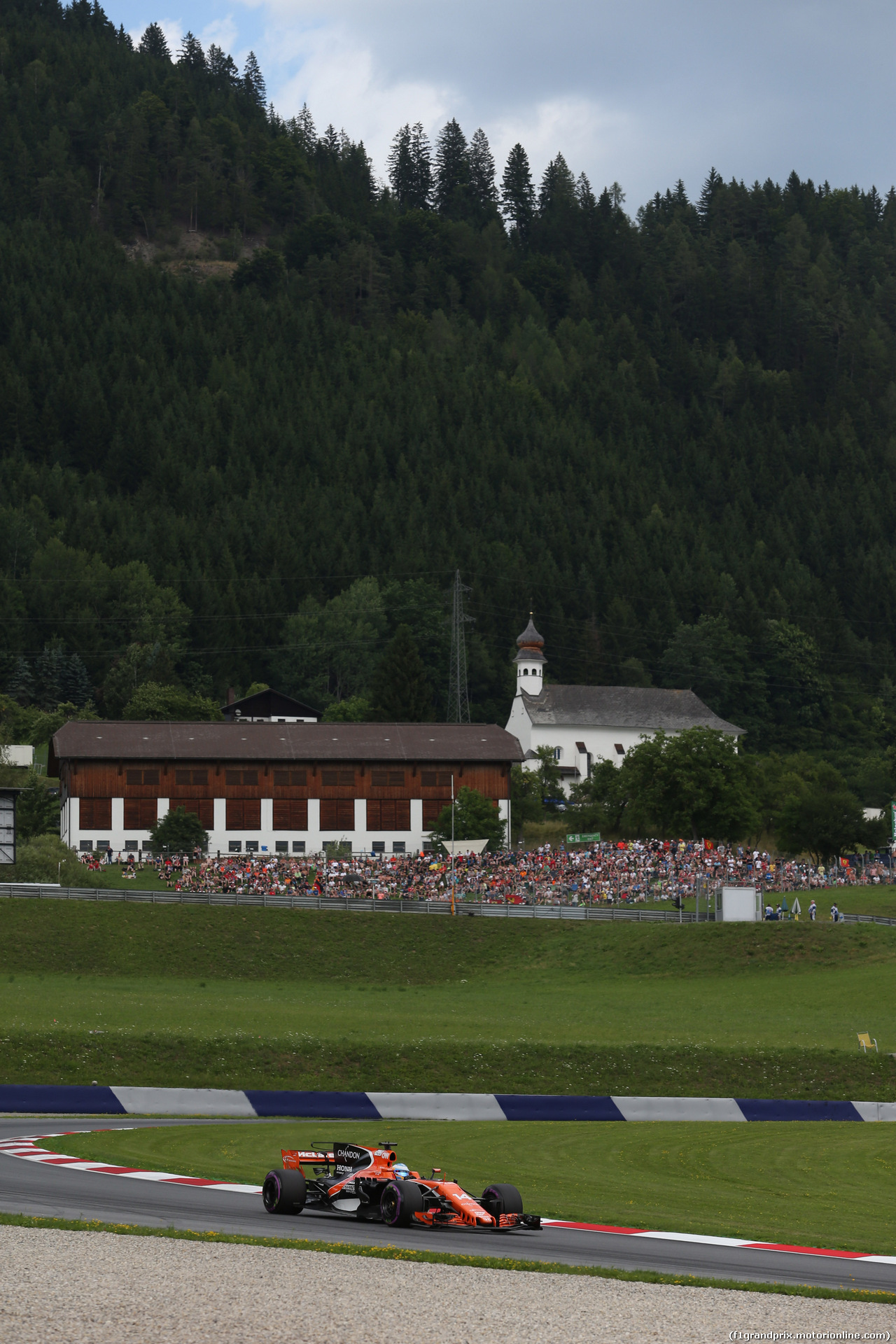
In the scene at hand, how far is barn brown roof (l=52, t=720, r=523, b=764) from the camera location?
98.8 metres

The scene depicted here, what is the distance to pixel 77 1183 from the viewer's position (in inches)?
742

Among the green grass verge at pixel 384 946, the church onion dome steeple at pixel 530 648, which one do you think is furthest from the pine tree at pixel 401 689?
the green grass verge at pixel 384 946

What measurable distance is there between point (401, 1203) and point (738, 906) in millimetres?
45591

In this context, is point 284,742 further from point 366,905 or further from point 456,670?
point 366,905

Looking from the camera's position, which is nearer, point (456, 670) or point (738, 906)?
point (738, 906)

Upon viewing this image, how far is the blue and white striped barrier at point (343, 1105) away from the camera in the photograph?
91.7 ft

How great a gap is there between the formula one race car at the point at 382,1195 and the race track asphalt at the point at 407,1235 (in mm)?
163

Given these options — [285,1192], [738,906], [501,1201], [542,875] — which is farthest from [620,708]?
[501,1201]

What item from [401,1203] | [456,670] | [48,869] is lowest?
[48,869]

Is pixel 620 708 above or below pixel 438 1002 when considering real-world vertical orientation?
above

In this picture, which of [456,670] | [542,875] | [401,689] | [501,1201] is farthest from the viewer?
[401,689]

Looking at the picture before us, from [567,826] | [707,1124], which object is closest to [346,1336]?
[707,1124]

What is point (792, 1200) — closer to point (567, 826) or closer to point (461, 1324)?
point (461, 1324)

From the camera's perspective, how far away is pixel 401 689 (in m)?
149
